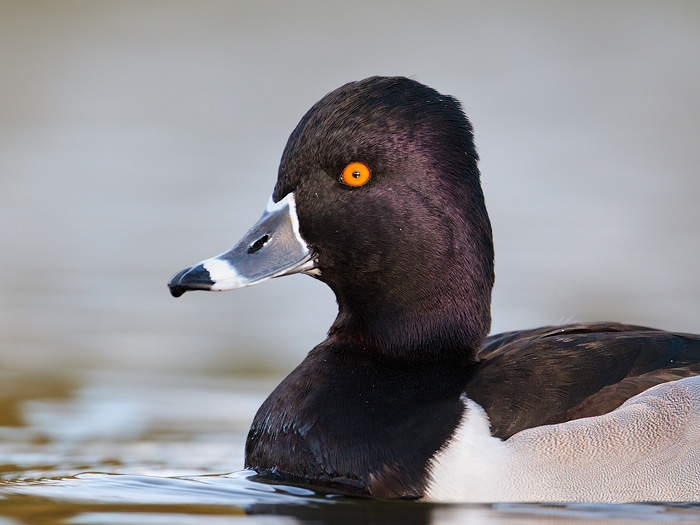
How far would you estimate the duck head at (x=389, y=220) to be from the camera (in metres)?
5.37

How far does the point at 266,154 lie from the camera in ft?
42.6

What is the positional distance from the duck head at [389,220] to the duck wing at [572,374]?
0.32 metres

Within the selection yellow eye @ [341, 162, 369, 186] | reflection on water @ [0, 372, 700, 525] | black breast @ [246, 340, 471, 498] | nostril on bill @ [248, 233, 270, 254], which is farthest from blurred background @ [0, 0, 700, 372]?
nostril on bill @ [248, 233, 270, 254]

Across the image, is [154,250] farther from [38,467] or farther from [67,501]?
[67,501]

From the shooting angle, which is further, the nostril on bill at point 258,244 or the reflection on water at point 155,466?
the nostril on bill at point 258,244

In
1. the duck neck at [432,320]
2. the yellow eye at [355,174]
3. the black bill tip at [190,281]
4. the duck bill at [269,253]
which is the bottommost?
the duck neck at [432,320]

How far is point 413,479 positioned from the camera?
4914 mm

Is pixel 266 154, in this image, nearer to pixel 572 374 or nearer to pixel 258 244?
pixel 258 244

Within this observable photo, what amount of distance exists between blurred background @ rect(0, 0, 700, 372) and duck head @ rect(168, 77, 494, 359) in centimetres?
128

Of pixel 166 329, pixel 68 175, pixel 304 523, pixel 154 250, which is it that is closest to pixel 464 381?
pixel 304 523

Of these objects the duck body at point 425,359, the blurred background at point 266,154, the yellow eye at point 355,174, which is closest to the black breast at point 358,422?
the duck body at point 425,359

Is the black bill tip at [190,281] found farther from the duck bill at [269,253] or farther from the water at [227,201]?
the water at [227,201]

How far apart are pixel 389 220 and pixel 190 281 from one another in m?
0.89

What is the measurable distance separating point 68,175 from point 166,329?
456 centimetres
